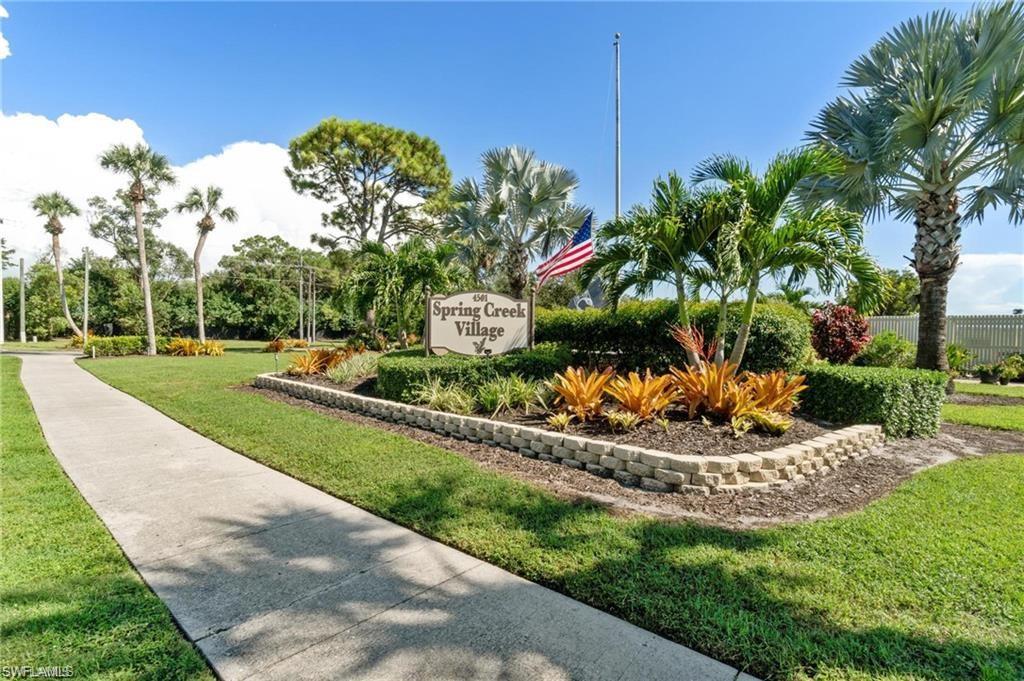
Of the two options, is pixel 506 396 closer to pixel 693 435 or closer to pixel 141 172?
pixel 693 435

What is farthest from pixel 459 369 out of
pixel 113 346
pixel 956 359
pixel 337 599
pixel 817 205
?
pixel 113 346

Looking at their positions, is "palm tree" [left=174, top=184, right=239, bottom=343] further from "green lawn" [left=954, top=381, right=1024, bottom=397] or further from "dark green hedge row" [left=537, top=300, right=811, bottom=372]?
"green lawn" [left=954, top=381, right=1024, bottom=397]

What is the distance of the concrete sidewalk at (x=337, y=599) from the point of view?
191 cm

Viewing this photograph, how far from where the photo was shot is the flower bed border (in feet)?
12.8

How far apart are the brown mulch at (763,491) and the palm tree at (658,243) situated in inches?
86.0

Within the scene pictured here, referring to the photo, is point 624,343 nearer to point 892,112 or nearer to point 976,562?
point 976,562

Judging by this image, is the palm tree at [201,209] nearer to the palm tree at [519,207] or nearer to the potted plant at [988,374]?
the palm tree at [519,207]

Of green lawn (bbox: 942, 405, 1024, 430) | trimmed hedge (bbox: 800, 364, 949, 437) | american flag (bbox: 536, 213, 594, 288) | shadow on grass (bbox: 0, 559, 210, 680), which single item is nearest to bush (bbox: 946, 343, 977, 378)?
green lawn (bbox: 942, 405, 1024, 430)

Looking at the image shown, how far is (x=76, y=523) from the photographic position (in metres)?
3.16

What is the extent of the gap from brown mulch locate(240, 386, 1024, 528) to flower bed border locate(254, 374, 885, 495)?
0.09 m

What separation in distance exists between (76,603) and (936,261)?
12.8m

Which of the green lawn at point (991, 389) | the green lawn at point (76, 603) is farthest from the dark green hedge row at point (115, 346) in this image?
the green lawn at point (991, 389)

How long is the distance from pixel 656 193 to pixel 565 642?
19.0 ft

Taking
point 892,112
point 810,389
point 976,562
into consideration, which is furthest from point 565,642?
point 892,112
